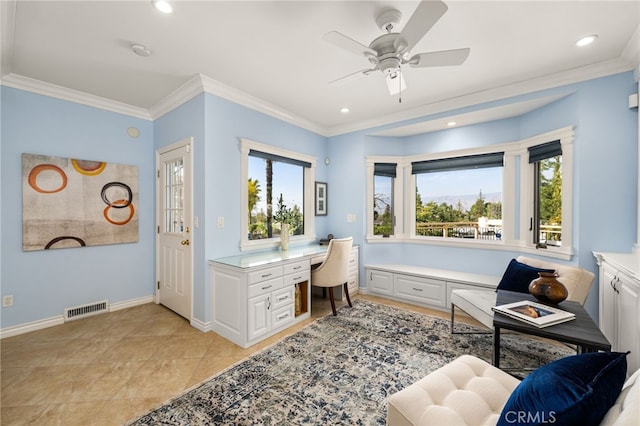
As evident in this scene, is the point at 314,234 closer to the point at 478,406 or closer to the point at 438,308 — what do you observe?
the point at 438,308

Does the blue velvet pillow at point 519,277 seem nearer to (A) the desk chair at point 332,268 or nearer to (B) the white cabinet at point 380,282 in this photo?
(B) the white cabinet at point 380,282

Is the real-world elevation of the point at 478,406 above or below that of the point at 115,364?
above

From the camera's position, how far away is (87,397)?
1862 millimetres

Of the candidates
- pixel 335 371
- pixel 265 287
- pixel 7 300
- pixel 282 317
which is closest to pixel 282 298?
pixel 282 317

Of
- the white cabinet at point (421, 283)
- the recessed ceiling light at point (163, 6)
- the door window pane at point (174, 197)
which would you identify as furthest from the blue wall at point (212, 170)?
the white cabinet at point (421, 283)

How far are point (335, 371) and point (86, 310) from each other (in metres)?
3.08

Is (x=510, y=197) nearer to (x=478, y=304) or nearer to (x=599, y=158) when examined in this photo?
(x=599, y=158)

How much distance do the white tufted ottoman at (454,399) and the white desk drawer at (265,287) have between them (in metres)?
1.67

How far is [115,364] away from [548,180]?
483 cm

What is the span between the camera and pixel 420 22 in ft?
5.16

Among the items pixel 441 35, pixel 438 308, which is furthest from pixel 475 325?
pixel 441 35

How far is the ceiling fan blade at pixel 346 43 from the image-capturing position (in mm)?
1646

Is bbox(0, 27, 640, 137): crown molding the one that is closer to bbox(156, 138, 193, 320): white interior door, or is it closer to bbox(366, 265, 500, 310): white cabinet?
bbox(156, 138, 193, 320): white interior door

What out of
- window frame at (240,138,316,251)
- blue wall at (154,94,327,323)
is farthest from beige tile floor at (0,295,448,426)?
window frame at (240,138,316,251)
